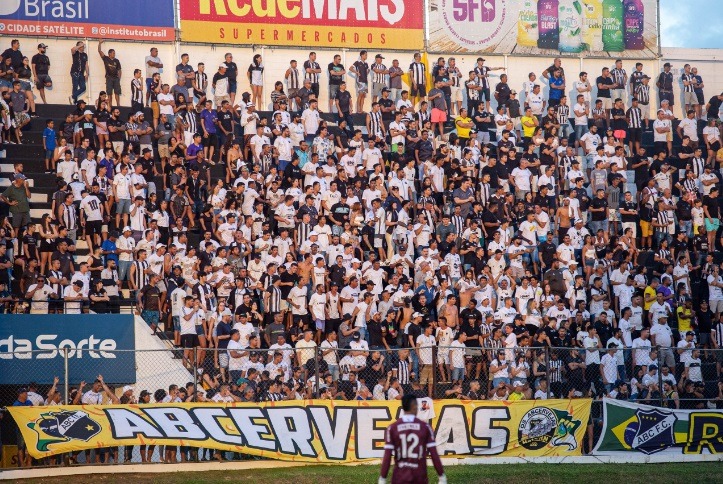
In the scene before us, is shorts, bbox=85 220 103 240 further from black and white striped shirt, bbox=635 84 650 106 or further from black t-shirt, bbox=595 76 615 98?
black and white striped shirt, bbox=635 84 650 106

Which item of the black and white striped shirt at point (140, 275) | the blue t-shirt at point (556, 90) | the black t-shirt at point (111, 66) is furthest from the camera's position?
the blue t-shirt at point (556, 90)

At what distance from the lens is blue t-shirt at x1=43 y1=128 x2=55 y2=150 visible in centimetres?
2795

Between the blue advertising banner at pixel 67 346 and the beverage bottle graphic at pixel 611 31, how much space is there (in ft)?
64.9

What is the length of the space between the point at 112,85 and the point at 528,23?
13.2 metres

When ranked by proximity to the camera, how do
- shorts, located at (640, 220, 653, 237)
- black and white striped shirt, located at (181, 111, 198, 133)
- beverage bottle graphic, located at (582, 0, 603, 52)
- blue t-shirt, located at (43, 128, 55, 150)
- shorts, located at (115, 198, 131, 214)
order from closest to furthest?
1. shorts, located at (115, 198, 131, 214)
2. blue t-shirt, located at (43, 128, 55, 150)
3. black and white striped shirt, located at (181, 111, 198, 133)
4. shorts, located at (640, 220, 653, 237)
5. beverage bottle graphic, located at (582, 0, 603, 52)

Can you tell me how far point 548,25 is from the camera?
118ft

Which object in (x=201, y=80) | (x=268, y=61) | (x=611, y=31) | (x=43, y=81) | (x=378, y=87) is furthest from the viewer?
(x=611, y=31)

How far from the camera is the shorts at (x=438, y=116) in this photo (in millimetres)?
31438

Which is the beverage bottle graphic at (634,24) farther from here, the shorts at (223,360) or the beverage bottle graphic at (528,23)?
the shorts at (223,360)

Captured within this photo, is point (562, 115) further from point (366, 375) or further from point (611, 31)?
point (366, 375)

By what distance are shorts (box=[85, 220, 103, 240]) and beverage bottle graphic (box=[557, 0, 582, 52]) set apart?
16.8 m

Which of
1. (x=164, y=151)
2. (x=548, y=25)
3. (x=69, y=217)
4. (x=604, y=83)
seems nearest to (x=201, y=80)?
(x=164, y=151)

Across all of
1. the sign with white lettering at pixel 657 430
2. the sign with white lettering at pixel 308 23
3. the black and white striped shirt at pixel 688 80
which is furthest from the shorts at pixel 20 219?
the black and white striped shirt at pixel 688 80

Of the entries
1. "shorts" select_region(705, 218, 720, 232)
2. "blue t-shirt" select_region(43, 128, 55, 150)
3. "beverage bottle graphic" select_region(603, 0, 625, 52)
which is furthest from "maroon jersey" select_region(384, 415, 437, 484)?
"beverage bottle graphic" select_region(603, 0, 625, 52)
